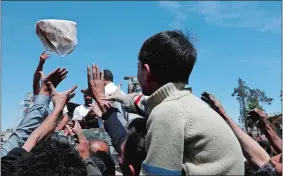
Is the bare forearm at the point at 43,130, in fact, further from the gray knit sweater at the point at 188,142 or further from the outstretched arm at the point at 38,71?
the gray knit sweater at the point at 188,142

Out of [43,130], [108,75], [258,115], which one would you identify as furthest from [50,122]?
[108,75]

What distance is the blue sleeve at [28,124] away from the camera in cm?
243

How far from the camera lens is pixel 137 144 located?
76.9 inches

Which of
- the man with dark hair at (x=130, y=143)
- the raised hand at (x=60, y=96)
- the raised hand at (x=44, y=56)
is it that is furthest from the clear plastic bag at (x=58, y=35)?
the man with dark hair at (x=130, y=143)

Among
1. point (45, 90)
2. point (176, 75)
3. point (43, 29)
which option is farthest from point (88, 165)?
point (43, 29)

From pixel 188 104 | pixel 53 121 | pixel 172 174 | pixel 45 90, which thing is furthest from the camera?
pixel 45 90

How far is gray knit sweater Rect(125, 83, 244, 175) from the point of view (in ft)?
5.31

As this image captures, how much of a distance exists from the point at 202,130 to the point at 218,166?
0.55 ft

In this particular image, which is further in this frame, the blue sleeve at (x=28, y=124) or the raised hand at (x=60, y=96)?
the raised hand at (x=60, y=96)

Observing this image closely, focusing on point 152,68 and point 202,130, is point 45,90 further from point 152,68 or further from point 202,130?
point 202,130

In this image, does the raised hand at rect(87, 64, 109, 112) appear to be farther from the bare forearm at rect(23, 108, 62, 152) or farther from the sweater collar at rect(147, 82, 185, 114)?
the sweater collar at rect(147, 82, 185, 114)

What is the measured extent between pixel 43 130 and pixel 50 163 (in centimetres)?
38

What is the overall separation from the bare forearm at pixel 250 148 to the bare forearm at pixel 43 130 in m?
1.16

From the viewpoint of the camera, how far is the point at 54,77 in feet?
9.00
